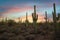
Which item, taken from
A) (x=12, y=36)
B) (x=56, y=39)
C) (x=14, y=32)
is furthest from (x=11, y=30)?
(x=56, y=39)

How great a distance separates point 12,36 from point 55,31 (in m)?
5.08

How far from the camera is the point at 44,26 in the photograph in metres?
28.0

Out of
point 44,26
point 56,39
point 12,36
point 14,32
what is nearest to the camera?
point 56,39

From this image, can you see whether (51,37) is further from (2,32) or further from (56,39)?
(2,32)

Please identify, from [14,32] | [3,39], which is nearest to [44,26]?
[14,32]

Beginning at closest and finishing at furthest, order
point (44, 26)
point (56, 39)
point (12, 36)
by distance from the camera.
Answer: point (56, 39) → point (12, 36) → point (44, 26)

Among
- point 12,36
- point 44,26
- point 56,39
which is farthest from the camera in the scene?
point 44,26

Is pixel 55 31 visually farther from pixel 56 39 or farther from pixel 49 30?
pixel 49 30

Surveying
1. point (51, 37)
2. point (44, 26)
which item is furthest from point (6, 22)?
point (51, 37)

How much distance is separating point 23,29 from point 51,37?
5299 millimetres

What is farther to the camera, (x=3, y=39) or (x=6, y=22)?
(x=6, y=22)

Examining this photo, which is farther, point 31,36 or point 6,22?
point 6,22

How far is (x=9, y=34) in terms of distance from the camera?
24.2 meters

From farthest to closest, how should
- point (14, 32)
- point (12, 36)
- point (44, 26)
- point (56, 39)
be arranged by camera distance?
1. point (44, 26)
2. point (14, 32)
3. point (12, 36)
4. point (56, 39)
